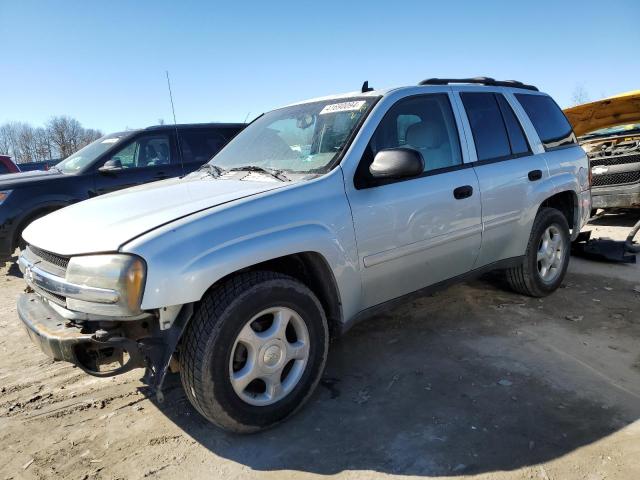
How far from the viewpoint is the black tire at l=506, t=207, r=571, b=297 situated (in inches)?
163

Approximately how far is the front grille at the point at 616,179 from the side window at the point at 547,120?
3.24 meters

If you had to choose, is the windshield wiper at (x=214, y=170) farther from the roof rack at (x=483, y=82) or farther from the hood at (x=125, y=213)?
the roof rack at (x=483, y=82)

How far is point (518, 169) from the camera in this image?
12.6ft

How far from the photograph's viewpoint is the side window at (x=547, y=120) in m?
4.27

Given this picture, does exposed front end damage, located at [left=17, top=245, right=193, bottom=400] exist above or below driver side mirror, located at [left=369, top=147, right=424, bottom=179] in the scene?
below

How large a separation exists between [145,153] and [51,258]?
4552mm

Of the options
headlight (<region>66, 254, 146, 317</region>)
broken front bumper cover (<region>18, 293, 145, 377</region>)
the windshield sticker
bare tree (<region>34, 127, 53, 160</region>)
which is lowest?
broken front bumper cover (<region>18, 293, 145, 377</region>)

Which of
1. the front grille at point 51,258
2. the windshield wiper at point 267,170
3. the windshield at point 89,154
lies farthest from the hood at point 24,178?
the windshield wiper at point 267,170

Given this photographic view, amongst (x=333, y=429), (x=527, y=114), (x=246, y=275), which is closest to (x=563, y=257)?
(x=527, y=114)

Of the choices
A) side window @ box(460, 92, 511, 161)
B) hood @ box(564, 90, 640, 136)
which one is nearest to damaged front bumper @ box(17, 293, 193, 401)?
side window @ box(460, 92, 511, 161)

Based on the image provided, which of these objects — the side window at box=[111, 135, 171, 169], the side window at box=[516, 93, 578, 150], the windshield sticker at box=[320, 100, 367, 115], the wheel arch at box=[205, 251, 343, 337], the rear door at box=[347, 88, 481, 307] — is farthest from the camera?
the side window at box=[111, 135, 171, 169]

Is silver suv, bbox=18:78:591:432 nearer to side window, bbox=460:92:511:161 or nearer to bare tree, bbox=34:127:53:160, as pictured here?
side window, bbox=460:92:511:161

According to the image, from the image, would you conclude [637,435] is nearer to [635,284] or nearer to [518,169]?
[518,169]

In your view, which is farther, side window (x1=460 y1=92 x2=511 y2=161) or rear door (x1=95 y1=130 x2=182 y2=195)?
rear door (x1=95 y1=130 x2=182 y2=195)
